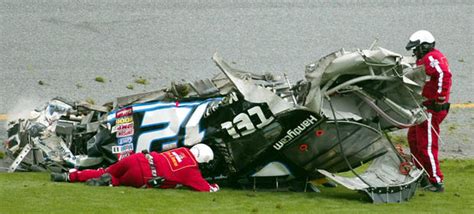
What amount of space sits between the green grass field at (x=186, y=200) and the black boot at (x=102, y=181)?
0.12 metres

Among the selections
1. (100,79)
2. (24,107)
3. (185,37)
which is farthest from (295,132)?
(185,37)

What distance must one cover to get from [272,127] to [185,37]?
23.1ft

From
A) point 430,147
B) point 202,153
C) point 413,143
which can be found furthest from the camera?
point 413,143

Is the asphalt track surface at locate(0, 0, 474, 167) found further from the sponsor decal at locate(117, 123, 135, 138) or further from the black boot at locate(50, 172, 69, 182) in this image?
the black boot at locate(50, 172, 69, 182)

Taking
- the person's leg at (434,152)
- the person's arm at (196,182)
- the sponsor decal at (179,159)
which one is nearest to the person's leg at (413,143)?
the person's leg at (434,152)

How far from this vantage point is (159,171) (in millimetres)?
10719

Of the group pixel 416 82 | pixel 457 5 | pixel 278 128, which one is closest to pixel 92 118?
pixel 278 128

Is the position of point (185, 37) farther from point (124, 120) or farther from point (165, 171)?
point (165, 171)

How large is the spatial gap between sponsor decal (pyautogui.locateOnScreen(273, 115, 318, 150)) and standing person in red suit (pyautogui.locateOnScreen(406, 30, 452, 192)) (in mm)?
1478

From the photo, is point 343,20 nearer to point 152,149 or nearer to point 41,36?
point 41,36

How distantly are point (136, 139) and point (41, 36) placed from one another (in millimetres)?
6440

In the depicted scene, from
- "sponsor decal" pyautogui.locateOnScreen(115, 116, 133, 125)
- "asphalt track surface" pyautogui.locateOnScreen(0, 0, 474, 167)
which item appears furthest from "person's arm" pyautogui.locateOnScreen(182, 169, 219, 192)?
"asphalt track surface" pyautogui.locateOnScreen(0, 0, 474, 167)

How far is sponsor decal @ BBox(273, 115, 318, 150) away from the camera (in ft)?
35.1

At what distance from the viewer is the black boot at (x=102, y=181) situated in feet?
35.1
